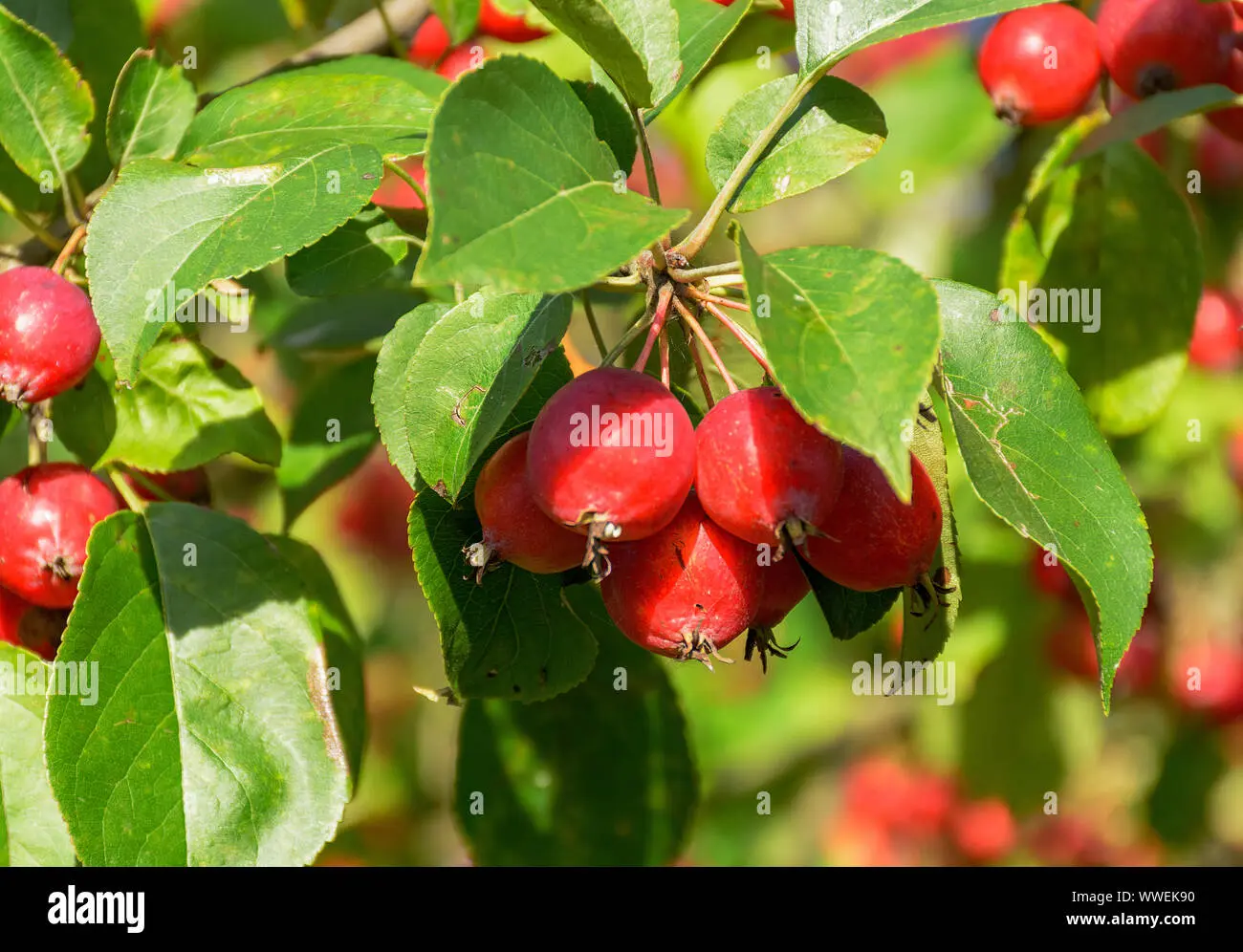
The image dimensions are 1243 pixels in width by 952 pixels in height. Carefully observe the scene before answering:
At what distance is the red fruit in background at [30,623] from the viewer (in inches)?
61.6

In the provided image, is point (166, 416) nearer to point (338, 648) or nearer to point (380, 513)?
point (338, 648)

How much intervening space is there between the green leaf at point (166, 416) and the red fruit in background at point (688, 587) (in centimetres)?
71

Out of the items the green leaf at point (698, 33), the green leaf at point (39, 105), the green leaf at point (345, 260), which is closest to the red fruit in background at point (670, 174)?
the green leaf at point (698, 33)

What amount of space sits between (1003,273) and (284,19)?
1.48 m

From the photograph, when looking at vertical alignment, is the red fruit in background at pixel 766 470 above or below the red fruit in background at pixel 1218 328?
below

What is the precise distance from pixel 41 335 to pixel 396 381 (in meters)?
0.40

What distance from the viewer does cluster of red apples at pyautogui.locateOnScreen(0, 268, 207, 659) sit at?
1.27 metres

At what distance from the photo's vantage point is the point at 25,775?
154cm

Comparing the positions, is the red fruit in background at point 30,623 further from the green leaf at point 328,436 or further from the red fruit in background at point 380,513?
the red fruit in background at point 380,513

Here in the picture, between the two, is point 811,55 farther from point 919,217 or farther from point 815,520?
point 919,217

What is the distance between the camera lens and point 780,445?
0.99 meters

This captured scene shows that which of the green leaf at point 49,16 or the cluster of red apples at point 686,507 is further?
the green leaf at point 49,16

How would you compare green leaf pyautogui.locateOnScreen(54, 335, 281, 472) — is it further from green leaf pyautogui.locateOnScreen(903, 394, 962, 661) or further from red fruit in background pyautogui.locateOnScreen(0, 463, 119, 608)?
green leaf pyautogui.locateOnScreen(903, 394, 962, 661)
